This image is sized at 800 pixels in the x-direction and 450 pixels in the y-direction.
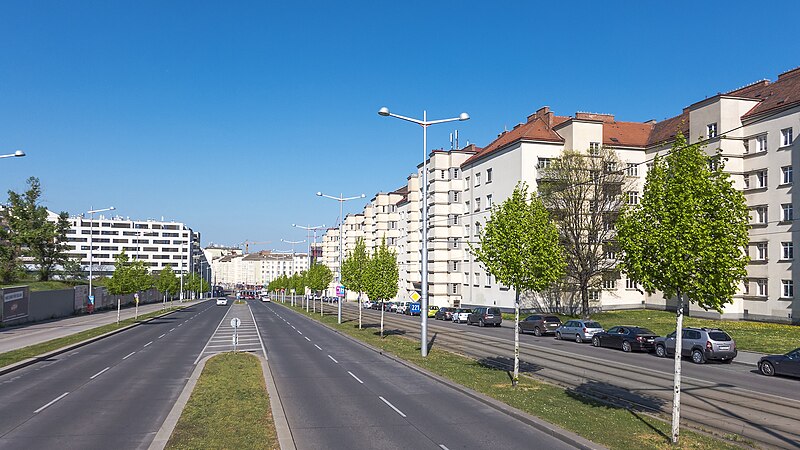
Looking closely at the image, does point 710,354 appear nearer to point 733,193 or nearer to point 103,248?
point 733,193

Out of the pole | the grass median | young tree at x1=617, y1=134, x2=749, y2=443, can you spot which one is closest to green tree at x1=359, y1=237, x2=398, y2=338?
the pole

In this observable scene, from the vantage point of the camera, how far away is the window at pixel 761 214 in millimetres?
45844

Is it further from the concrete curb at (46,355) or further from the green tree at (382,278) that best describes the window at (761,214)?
the concrete curb at (46,355)

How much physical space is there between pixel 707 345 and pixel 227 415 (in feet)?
74.2

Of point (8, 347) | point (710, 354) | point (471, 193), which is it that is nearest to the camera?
point (710, 354)

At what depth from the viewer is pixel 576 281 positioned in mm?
56156

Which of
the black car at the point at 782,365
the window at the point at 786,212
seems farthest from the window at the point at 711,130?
the black car at the point at 782,365

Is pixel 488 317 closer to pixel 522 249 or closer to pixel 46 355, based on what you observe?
pixel 522 249

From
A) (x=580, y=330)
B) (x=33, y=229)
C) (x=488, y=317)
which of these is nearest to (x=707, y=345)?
(x=580, y=330)

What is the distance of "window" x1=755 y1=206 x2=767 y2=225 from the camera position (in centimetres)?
4584

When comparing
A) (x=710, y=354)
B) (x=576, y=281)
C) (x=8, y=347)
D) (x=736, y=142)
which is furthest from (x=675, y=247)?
(x=576, y=281)

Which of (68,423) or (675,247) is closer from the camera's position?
(675,247)

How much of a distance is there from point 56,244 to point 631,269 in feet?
259

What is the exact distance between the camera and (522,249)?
2028cm
